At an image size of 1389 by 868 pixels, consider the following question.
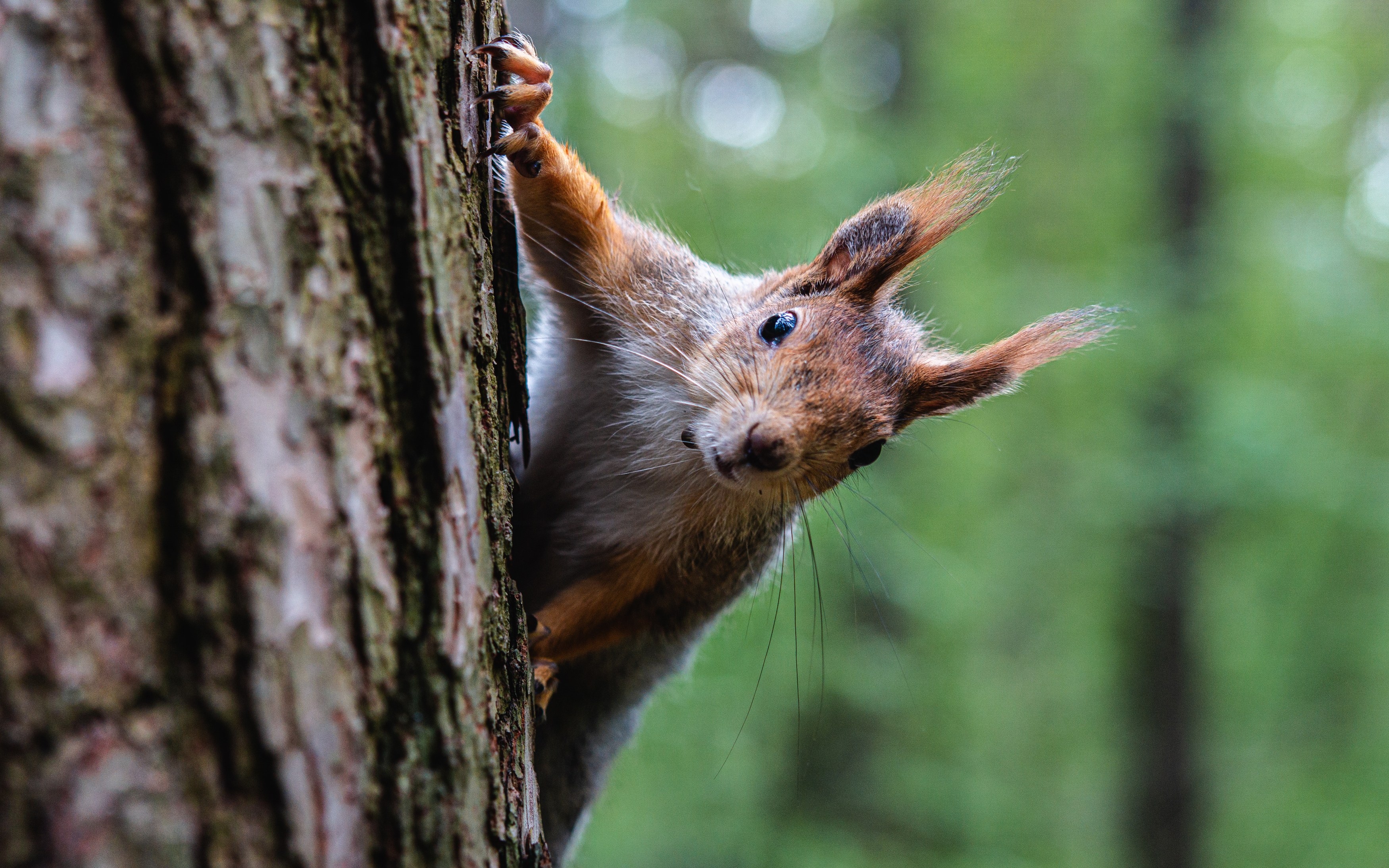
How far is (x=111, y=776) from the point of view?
42.6 inches

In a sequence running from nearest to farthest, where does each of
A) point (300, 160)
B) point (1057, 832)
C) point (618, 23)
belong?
point (300, 160) → point (618, 23) → point (1057, 832)

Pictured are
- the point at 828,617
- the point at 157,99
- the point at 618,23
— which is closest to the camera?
the point at 157,99

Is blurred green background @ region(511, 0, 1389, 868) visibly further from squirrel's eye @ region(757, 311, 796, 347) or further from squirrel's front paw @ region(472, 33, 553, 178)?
squirrel's front paw @ region(472, 33, 553, 178)

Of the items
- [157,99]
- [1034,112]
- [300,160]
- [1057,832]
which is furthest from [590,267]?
[1057,832]

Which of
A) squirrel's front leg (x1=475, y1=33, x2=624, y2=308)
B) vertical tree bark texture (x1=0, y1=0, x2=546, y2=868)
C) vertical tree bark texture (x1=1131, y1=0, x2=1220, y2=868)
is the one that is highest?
vertical tree bark texture (x1=1131, y1=0, x2=1220, y2=868)

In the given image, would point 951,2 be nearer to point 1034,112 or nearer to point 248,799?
point 1034,112

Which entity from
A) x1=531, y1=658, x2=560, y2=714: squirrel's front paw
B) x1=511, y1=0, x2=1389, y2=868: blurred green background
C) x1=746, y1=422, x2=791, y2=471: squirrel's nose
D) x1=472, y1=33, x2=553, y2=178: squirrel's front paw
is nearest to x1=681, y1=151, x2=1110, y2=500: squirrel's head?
x1=746, y1=422, x2=791, y2=471: squirrel's nose

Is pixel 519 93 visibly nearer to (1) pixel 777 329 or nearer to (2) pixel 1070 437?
(1) pixel 777 329

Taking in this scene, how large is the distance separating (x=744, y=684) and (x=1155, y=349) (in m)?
3.89

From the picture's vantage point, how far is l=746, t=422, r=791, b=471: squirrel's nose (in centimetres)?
249

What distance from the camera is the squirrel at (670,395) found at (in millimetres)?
2848

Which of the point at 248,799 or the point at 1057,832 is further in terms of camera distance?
the point at 1057,832

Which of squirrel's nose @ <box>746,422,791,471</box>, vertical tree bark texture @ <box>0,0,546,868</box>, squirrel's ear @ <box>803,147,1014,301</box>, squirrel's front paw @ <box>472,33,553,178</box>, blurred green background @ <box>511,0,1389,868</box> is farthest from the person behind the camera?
blurred green background @ <box>511,0,1389,868</box>

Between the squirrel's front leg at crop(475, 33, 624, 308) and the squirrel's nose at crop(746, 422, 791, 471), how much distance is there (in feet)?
2.82
